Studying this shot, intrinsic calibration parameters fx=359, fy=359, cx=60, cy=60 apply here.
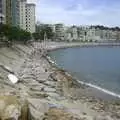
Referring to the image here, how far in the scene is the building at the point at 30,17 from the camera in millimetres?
162375

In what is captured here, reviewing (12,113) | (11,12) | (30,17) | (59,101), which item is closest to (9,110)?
(12,113)

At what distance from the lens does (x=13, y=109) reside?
38.0 ft

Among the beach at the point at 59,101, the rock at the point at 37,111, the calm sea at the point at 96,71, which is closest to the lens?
the rock at the point at 37,111

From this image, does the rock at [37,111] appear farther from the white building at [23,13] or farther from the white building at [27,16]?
the white building at [23,13]

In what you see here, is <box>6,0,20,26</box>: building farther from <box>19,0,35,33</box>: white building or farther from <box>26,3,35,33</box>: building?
<box>26,3,35,33</box>: building

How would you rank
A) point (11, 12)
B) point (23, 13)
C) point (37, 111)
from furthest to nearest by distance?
1. point (23, 13)
2. point (11, 12)
3. point (37, 111)

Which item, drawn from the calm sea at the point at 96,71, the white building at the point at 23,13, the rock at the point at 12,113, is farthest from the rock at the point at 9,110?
the white building at the point at 23,13

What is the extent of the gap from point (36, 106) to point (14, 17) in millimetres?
116118

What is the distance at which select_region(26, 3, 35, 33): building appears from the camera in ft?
533

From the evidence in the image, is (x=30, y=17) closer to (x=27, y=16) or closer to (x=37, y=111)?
(x=27, y=16)

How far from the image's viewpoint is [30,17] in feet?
553

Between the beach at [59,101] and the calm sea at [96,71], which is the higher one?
the beach at [59,101]

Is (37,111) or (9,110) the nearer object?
(9,110)

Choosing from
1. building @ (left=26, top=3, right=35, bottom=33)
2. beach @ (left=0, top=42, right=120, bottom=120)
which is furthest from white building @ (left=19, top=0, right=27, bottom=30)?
beach @ (left=0, top=42, right=120, bottom=120)
